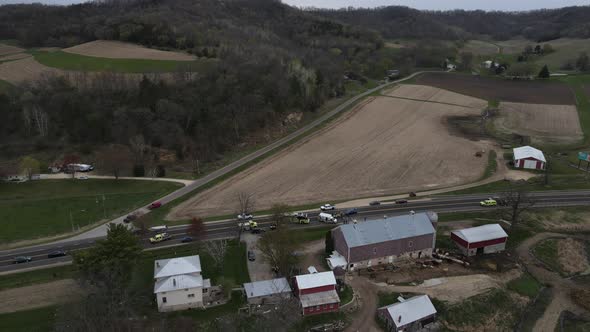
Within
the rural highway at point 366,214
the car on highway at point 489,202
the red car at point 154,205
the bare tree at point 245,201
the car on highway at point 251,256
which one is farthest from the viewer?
the car on highway at point 489,202

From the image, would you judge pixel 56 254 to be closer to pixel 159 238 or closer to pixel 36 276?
pixel 36 276

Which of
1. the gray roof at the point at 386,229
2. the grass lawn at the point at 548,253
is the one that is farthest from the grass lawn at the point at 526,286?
the gray roof at the point at 386,229

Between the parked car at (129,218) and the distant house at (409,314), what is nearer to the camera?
the distant house at (409,314)

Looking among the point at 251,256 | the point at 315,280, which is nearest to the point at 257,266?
the point at 251,256

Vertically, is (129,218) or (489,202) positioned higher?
(489,202)

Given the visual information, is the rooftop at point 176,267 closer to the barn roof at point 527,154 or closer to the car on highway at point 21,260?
the car on highway at point 21,260

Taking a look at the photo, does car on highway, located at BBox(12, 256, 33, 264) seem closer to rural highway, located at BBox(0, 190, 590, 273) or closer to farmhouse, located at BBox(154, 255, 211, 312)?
rural highway, located at BBox(0, 190, 590, 273)

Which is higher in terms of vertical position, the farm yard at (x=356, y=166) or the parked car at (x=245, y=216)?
the farm yard at (x=356, y=166)

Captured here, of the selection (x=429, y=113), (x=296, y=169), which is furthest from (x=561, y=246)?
(x=429, y=113)
